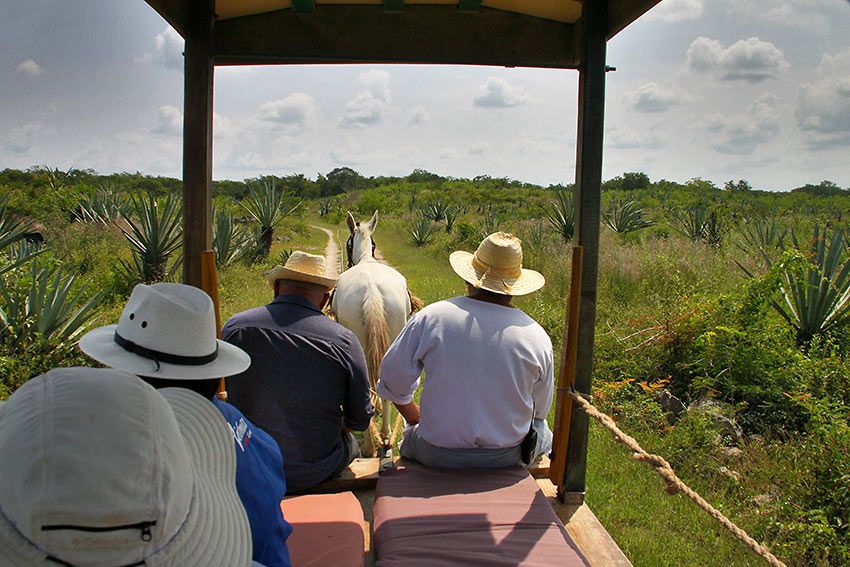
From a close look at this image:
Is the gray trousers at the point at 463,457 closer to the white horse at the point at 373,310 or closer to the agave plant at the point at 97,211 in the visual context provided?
the white horse at the point at 373,310

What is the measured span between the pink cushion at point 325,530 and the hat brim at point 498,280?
1197 millimetres

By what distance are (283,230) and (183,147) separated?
22.3 meters

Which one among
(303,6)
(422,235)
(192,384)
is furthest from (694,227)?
(192,384)

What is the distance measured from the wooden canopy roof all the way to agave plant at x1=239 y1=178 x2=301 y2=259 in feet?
37.1

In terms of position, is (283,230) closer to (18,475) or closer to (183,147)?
(183,147)

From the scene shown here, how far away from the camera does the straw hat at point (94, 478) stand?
2.72ft

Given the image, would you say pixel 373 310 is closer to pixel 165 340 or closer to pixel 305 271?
pixel 305 271

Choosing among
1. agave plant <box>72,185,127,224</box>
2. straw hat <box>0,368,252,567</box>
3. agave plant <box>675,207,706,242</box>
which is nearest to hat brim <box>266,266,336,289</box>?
straw hat <box>0,368,252,567</box>

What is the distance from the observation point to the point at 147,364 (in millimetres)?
1647

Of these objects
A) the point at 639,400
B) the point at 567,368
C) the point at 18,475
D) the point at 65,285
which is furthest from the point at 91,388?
the point at 65,285

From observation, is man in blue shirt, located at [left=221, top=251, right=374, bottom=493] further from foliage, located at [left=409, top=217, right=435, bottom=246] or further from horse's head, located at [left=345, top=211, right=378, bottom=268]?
foliage, located at [left=409, top=217, right=435, bottom=246]

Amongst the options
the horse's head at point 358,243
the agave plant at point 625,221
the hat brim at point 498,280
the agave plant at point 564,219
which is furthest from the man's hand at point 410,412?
the agave plant at point 625,221

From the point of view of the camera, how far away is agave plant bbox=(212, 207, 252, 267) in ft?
40.2

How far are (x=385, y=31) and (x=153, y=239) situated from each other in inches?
319
